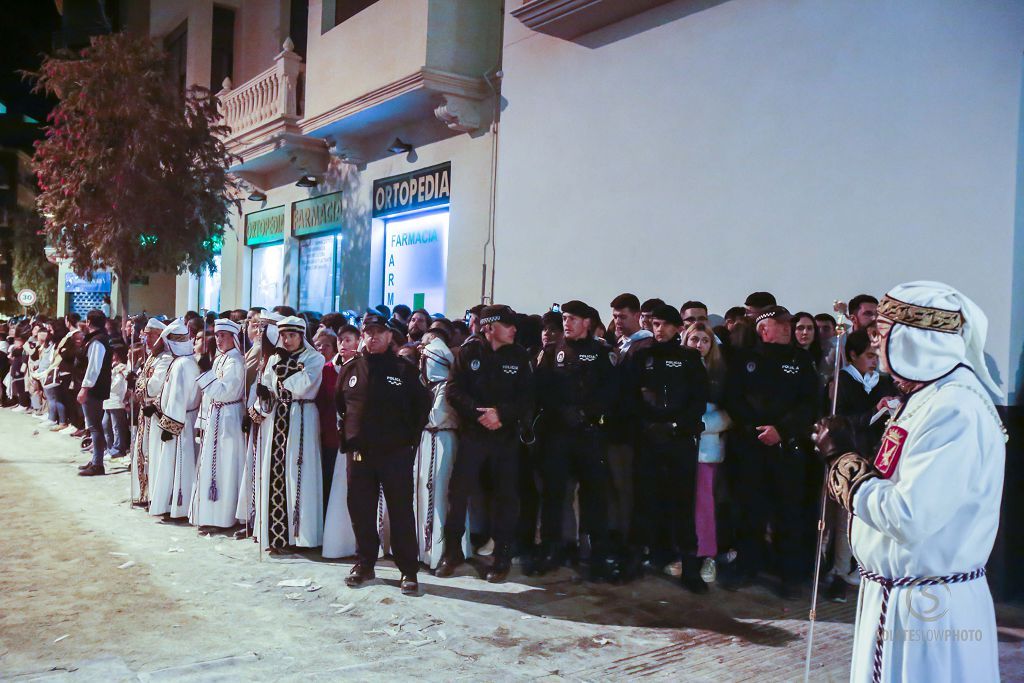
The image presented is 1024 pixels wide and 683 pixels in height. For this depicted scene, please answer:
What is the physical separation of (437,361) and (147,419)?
3.75 meters

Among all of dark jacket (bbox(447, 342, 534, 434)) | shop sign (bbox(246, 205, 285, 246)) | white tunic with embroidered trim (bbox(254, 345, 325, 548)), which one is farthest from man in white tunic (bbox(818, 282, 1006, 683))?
shop sign (bbox(246, 205, 285, 246))

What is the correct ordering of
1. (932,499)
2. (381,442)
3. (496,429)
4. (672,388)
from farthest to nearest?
(496,429), (672,388), (381,442), (932,499)

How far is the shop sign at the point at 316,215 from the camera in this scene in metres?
16.3

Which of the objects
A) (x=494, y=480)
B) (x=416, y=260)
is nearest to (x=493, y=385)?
(x=494, y=480)

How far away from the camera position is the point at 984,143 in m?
6.71

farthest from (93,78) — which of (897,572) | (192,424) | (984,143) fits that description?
(897,572)

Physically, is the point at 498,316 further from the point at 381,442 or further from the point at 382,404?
the point at 381,442

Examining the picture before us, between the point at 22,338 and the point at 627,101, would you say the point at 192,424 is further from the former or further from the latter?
the point at 22,338

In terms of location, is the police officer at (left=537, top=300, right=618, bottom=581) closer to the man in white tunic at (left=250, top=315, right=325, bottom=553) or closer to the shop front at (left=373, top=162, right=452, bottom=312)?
the man in white tunic at (left=250, top=315, right=325, bottom=553)

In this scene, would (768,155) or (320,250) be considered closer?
(768,155)

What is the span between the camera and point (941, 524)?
2.65 m

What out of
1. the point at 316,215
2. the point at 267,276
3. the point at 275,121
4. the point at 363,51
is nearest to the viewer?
the point at 363,51

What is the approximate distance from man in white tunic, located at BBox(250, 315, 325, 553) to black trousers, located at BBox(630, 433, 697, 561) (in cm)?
286

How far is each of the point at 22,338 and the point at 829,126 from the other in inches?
754
